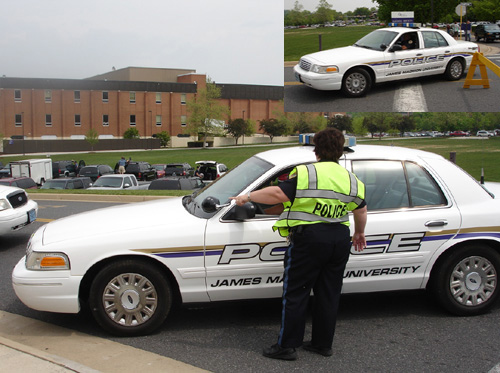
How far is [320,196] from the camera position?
4043 mm

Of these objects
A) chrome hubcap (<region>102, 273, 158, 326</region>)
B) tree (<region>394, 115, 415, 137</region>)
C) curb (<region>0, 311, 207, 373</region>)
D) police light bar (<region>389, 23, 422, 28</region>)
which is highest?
police light bar (<region>389, 23, 422, 28</region>)

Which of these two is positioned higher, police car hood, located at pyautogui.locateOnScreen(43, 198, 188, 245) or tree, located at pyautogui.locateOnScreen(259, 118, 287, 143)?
tree, located at pyautogui.locateOnScreen(259, 118, 287, 143)

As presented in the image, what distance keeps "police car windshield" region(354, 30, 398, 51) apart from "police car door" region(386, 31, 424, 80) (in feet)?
0.59

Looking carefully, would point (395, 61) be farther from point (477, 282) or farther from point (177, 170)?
point (177, 170)

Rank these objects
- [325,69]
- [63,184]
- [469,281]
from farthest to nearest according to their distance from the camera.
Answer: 1. [63,184]
2. [325,69]
3. [469,281]

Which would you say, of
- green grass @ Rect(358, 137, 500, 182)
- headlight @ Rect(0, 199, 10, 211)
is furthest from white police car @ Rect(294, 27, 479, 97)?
headlight @ Rect(0, 199, 10, 211)

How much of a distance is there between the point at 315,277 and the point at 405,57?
34.7ft

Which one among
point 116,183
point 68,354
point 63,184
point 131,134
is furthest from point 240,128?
point 68,354

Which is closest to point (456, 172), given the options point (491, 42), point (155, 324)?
point (155, 324)

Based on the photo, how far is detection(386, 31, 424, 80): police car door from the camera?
43.5 ft

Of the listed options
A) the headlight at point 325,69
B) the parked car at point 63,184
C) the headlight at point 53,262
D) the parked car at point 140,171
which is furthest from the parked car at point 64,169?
the headlight at point 53,262

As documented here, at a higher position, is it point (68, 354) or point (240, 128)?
point (240, 128)

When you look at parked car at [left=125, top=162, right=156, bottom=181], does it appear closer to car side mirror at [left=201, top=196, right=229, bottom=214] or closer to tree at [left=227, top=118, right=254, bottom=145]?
car side mirror at [left=201, top=196, right=229, bottom=214]

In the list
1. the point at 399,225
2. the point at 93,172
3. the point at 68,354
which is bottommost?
the point at 93,172
